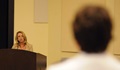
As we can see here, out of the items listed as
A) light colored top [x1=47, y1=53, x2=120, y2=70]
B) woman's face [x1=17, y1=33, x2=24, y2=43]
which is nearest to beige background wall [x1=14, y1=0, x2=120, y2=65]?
woman's face [x1=17, y1=33, x2=24, y2=43]

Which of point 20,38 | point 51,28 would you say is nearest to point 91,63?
point 20,38

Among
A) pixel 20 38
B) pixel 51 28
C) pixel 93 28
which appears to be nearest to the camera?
pixel 93 28

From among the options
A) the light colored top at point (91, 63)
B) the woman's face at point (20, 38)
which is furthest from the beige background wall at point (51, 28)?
the light colored top at point (91, 63)

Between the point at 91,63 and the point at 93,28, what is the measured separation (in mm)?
126

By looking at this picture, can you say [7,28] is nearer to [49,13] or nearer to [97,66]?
[49,13]

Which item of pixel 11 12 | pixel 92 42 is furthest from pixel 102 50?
pixel 11 12

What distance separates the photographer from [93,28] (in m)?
1.03

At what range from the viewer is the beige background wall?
20.6 feet

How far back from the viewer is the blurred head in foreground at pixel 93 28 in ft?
3.35

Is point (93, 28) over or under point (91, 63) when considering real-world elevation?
over

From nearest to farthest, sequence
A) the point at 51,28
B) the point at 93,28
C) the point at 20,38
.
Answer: the point at 93,28
the point at 20,38
the point at 51,28

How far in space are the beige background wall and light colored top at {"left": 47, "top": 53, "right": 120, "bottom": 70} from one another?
17.1 ft

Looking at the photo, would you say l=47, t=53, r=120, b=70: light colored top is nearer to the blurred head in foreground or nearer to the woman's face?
the blurred head in foreground

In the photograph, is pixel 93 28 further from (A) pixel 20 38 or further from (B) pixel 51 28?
(B) pixel 51 28
